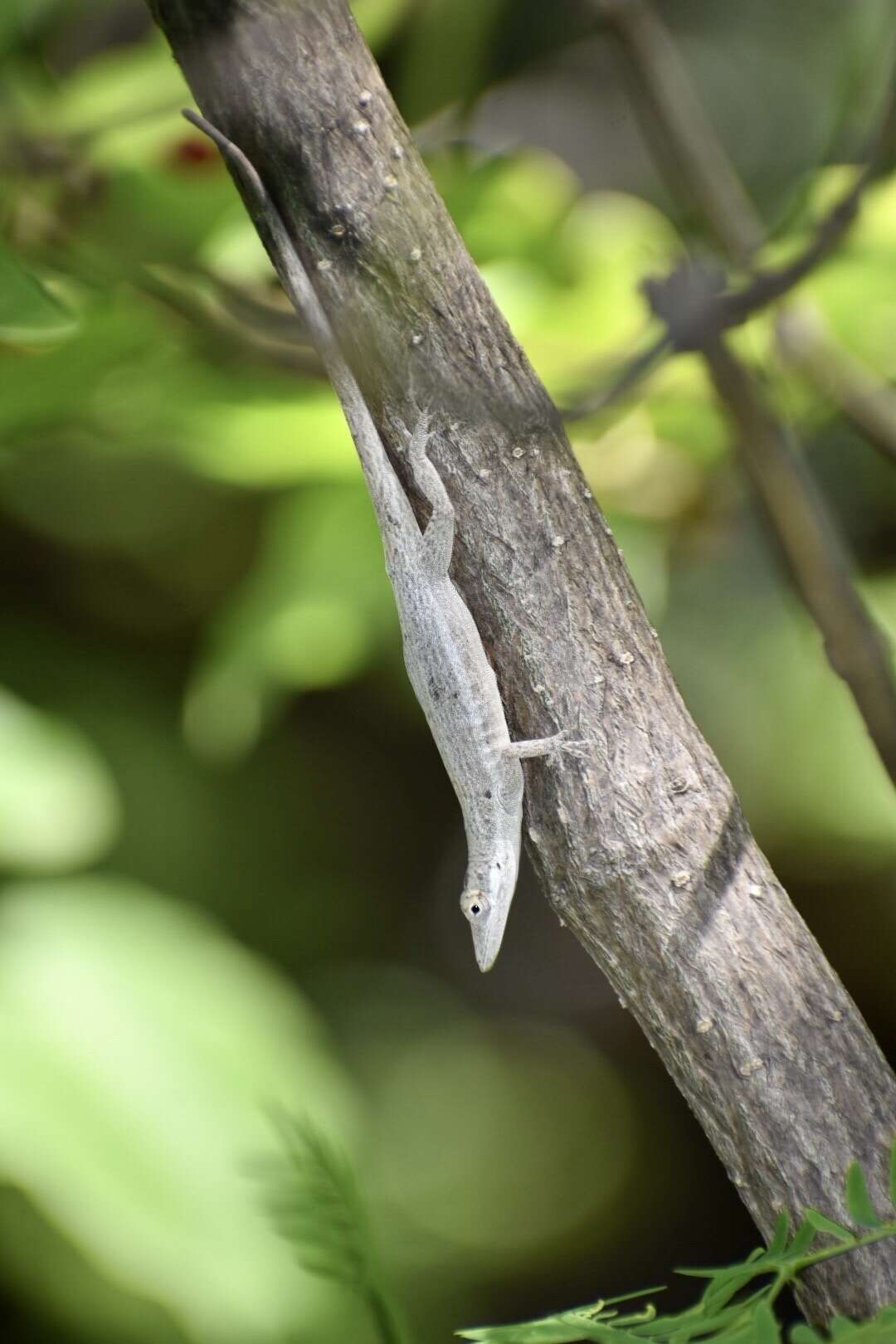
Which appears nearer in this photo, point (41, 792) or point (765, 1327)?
point (765, 1327)

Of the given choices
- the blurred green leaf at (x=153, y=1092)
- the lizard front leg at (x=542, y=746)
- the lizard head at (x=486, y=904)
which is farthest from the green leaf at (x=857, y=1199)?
the blurred green leaf at (x=153, y=1092)

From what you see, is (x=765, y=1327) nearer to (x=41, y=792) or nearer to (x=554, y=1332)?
(x=554, y=1332)

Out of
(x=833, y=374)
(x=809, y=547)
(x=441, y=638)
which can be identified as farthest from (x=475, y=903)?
(x=833, y=374)

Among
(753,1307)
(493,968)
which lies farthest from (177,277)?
(493,968)

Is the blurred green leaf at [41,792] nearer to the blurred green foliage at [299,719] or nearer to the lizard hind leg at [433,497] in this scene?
the blurred green foliage at [299,719]

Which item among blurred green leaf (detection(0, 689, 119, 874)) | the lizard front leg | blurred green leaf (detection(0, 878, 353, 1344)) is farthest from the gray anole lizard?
blurred green leaf (detection(0, 689, 119, 874))

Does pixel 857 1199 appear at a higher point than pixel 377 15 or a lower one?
lower

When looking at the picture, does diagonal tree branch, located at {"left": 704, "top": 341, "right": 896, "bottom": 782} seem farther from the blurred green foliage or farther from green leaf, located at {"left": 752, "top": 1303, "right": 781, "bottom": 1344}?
green leaf, located at {"left": 752, "top": 1303, "right": 781, "bottom": 1344}
